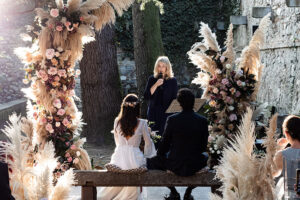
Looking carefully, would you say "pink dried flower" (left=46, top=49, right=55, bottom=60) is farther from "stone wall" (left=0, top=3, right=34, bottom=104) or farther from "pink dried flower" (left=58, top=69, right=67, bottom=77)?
"stone wall" (left=0, top=3, right=34, bottom=104)

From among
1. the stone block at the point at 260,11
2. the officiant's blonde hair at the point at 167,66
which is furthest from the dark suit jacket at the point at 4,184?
the stone block at the point at 260,11

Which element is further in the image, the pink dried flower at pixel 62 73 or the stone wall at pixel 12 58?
the stone wall at pixel 12 58

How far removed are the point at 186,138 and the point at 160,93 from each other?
2665 mm

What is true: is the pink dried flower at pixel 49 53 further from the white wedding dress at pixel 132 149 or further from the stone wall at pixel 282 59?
the stone wall at pixel 282 59

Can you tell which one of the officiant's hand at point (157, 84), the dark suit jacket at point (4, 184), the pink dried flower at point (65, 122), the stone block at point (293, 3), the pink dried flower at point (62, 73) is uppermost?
the stone block at point (293, 3)

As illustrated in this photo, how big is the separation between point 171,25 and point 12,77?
5.84m

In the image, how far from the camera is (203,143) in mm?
5391

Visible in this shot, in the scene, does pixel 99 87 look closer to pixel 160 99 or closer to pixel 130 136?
pixel 160 99

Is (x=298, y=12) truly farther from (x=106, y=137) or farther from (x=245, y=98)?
(x=106, y=137)

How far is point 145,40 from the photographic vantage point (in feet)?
37.9

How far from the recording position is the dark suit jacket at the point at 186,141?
5.23 m

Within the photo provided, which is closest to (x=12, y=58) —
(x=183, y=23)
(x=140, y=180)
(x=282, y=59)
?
(x=183, y=23)

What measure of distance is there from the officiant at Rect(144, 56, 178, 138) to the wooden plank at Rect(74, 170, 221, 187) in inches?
97.2

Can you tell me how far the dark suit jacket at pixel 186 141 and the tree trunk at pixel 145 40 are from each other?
5.92 meters
